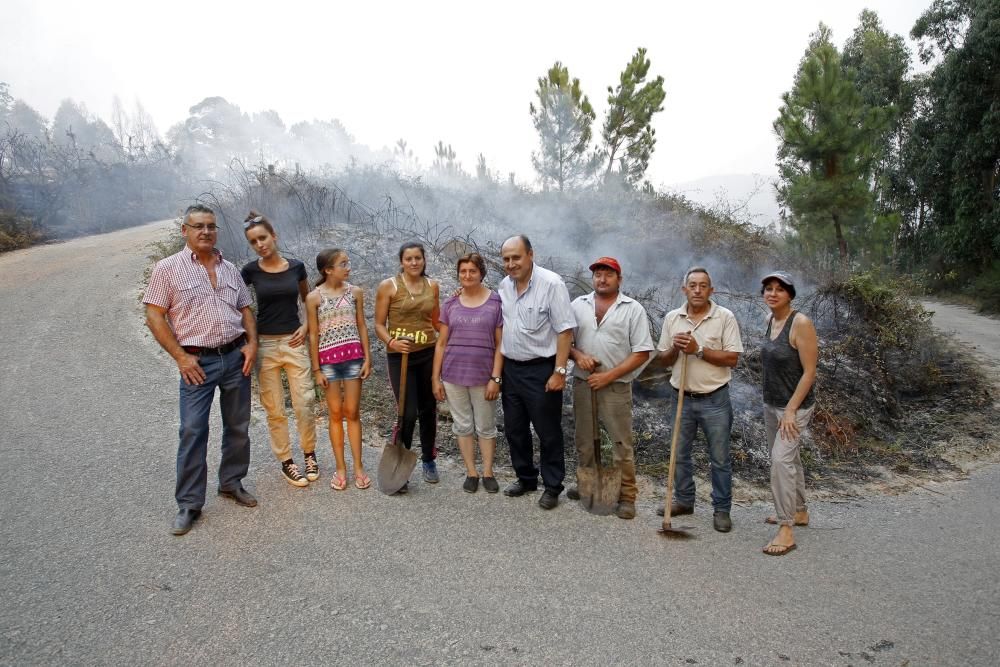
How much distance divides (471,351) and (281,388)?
1284 mm

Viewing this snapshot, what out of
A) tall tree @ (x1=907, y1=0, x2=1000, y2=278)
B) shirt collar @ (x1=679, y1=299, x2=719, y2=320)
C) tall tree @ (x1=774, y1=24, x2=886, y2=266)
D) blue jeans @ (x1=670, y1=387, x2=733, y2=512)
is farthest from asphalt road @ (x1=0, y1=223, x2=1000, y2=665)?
tall tree @ (x1=907, y1=0, x2=1000, y2=278)

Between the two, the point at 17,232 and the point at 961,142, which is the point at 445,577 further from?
the point at 961,142

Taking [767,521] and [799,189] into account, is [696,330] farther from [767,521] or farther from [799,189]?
[799,189]

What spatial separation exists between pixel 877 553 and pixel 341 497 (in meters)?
3.21

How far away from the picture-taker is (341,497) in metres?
3.69

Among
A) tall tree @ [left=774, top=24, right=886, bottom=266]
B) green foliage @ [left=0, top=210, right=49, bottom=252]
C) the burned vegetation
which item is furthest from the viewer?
tall tree @ [left=774, top=24, right=886, bottom=266]

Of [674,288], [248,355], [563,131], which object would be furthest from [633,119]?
[248,355]

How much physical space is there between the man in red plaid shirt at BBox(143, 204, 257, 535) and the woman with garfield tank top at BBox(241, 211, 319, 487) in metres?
0.18

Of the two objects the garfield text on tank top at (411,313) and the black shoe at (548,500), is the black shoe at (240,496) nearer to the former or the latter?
the garfield text on tank top at (411,313)

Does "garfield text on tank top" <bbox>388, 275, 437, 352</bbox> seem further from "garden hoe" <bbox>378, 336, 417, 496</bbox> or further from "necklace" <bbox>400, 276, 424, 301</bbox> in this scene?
"garden hoe" <bbox>378, 336, 417, 496</bbox>

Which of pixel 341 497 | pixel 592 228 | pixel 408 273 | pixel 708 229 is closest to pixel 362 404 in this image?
pixel 341 497

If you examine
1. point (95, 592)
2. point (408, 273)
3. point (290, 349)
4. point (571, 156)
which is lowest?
point (95, 592)

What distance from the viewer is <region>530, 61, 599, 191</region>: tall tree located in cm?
1483

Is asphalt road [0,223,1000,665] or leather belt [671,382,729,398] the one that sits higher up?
leather belt [671,382,729,398]
